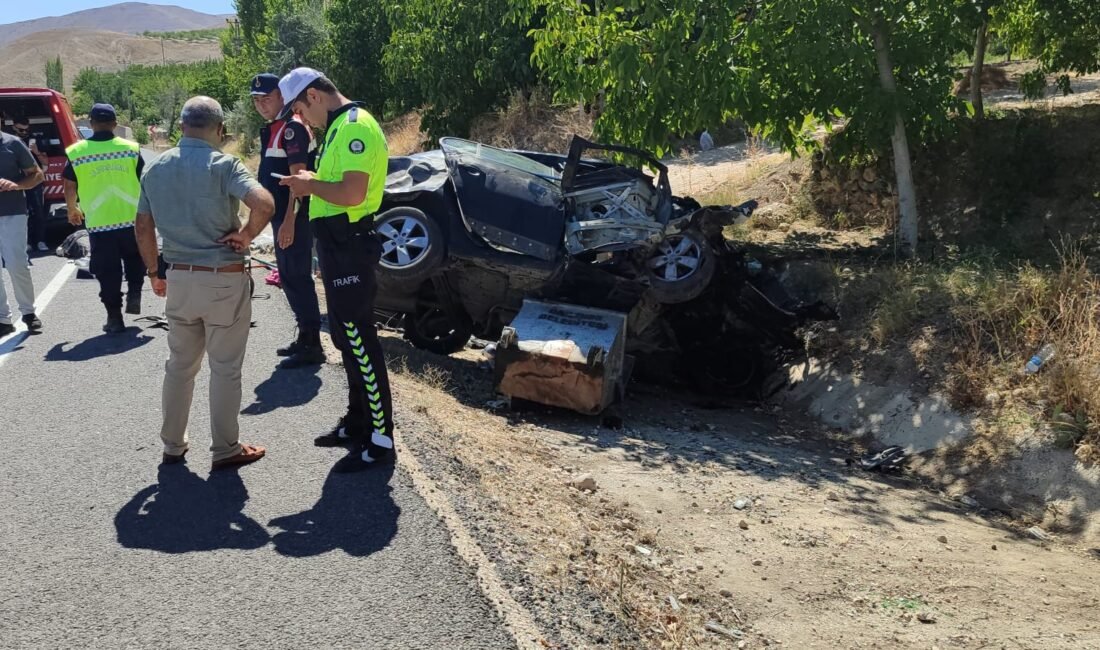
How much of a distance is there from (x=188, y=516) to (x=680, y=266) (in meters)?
4.78

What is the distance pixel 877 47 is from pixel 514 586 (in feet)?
25.7

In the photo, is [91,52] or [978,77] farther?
[91,52]

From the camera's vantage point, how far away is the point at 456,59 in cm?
1895

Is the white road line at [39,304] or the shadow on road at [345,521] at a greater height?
the white road line at [39,304]

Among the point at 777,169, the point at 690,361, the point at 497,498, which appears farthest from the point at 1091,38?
the point at 497,498

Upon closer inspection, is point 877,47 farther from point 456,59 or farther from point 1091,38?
point 456,59

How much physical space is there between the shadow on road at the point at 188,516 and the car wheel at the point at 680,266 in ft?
13.6

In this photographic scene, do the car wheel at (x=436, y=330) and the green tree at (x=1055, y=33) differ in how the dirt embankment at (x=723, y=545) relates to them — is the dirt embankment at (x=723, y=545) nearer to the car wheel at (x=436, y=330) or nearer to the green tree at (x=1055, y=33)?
the car wheel at (x=436, y=330)

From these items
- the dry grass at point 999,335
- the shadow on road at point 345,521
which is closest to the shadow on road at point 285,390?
the shadow on road at point 345,521

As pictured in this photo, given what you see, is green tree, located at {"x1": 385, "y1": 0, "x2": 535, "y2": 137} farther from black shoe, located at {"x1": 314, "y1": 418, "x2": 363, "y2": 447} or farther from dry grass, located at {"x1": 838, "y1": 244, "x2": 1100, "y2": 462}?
black shoe, located at {"x1": 314, "y1": 418, "x2": 363, "y2": 447}

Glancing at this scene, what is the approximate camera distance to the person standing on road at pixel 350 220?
4523 millimetres

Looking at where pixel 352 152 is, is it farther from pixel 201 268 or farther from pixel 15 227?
pixel 15 227

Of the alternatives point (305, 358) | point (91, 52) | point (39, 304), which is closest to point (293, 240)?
point (305, 358)

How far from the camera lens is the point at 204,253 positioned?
15.0 feet
